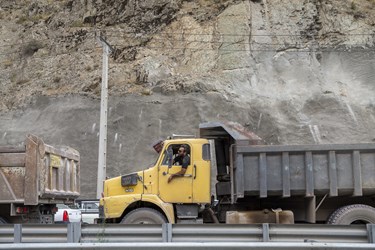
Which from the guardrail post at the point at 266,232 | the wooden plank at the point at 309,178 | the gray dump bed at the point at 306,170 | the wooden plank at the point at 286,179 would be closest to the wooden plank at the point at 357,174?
the gray dump bed at the point at 306,170

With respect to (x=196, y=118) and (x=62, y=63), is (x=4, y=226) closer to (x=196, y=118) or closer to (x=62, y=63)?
(x=196, y=118)

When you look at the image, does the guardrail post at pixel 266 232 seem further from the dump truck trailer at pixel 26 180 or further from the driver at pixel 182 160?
the dump truck trailer at pixel 26 180

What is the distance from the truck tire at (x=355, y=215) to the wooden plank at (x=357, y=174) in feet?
1.30

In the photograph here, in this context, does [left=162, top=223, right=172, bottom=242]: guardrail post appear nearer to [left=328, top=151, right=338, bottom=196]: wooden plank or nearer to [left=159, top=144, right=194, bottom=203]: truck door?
[left=159, top=144, right=194, bottom=203]: truck door

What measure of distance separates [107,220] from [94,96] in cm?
2536

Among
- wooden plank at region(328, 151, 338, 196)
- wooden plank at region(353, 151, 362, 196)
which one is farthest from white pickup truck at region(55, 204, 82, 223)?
wooden plank at region(353, 151, 362, 196)

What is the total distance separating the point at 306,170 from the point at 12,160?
639 cm

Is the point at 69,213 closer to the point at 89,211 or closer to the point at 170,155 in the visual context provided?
the point at 89,211

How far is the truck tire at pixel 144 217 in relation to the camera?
35.9 feet

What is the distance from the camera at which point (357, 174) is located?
10.6m

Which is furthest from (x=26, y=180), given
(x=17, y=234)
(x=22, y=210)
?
(x=17, y=234)

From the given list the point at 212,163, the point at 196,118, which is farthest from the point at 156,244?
the point at 196,118

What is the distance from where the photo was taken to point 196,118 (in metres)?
32.9

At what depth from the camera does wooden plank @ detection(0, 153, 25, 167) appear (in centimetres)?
1104
